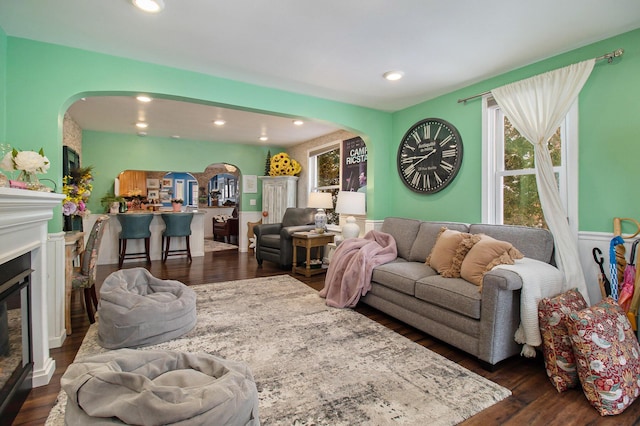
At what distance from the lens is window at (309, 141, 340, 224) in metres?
5.72

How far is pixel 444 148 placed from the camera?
3.56 m

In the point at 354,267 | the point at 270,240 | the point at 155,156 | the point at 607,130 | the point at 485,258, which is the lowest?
the point at 354,267

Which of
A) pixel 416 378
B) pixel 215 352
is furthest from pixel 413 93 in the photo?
pixel 215 352

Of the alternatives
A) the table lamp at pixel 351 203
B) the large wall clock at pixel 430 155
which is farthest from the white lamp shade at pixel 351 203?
the large wall clock at pixel 430 155

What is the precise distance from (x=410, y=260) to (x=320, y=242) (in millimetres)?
1704

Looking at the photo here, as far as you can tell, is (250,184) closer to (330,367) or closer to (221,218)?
(221,218)

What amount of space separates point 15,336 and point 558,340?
3219 mm

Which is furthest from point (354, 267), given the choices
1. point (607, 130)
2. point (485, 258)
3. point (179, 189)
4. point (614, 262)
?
point (179, 189)

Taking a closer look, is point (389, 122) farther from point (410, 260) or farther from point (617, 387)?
point (617, 387)

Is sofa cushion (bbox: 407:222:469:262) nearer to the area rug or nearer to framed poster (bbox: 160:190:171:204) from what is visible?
the area rug

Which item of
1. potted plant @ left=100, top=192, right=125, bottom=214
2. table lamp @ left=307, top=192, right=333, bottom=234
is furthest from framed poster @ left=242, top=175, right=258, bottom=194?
table lamp @ left=307, top=192, right=333, bottom=234

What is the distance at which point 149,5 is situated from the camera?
198cm

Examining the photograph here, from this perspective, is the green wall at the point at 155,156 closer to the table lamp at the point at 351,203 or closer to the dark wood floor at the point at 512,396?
the dark wood floor at the point at 512,396

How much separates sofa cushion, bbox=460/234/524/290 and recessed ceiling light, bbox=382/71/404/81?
1.78 metres
